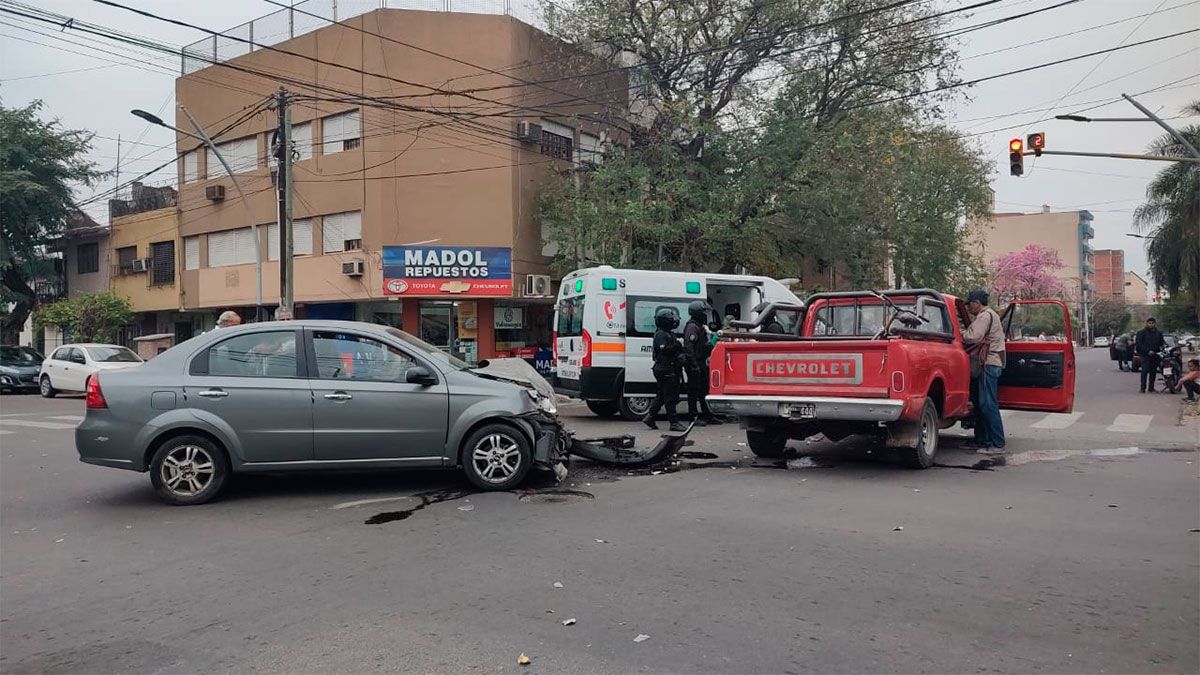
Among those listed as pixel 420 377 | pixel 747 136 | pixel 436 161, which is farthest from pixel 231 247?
pixel 420 377

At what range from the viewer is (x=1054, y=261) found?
7275 centimetres

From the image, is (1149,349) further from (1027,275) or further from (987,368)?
(1027,275)

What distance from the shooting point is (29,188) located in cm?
2766

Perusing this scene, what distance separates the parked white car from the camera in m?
21.0

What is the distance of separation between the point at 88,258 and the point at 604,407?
93.0ft

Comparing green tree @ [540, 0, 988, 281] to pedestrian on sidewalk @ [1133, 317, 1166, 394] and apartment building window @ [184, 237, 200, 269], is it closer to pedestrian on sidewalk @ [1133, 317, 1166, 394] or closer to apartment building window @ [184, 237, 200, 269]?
pedestrian on sidewalk @ [1133, 317, 1166, 394]

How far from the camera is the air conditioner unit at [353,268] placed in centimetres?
2273

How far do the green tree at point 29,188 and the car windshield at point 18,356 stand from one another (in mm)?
4532

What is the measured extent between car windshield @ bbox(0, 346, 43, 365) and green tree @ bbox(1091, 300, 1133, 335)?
104 metres

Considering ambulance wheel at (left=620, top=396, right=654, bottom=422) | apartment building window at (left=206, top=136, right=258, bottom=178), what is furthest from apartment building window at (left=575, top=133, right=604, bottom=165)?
ambulance wheel at (left=620, top=396, right=654, bottom=422)

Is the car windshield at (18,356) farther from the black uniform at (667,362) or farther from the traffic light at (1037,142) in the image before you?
the traffic light at (1037,142)

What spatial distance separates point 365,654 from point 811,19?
20865mm

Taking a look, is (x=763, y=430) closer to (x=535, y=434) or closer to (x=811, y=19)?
(x=535, y=434)

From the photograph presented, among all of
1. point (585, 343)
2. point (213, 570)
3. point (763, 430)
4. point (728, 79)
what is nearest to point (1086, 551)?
point (763, 430)
